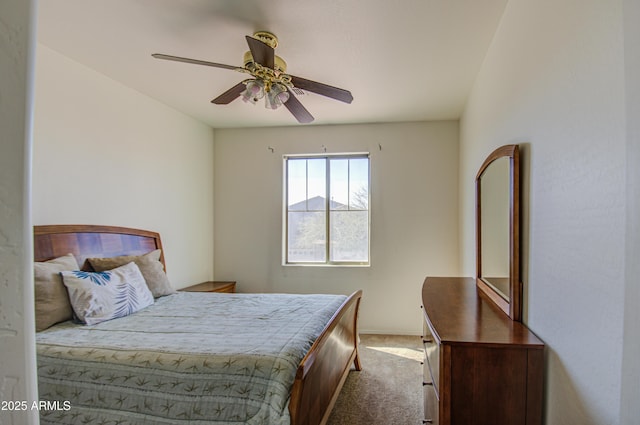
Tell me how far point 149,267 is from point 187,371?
5.44 feet

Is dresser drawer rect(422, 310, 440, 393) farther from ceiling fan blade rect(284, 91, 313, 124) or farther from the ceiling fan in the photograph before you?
ceiling fan blade rect(284, 91, 313, 124)

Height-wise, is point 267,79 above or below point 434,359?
above

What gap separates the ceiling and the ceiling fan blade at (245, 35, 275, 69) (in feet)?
0.76

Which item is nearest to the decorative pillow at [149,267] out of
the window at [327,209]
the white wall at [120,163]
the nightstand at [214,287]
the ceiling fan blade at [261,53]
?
the white wall at [120,163]

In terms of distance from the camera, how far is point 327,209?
4.38 metres

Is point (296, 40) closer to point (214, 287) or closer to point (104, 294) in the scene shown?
point (104, 294)

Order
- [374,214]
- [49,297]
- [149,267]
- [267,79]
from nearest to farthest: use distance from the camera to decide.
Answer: [49,297] → [267,79] → [149,267] → [374,214]

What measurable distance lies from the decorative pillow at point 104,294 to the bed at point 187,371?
0.30 ft

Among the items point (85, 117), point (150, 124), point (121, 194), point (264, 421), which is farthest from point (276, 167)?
point (264, 421)

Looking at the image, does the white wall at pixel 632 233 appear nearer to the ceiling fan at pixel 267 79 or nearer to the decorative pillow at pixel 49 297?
the ceiling fan at pixel 267 79

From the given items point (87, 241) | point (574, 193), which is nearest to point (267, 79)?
point (574, 193)

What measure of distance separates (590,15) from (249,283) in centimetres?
417

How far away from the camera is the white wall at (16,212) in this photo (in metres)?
0.42

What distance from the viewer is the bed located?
1.53 meters
